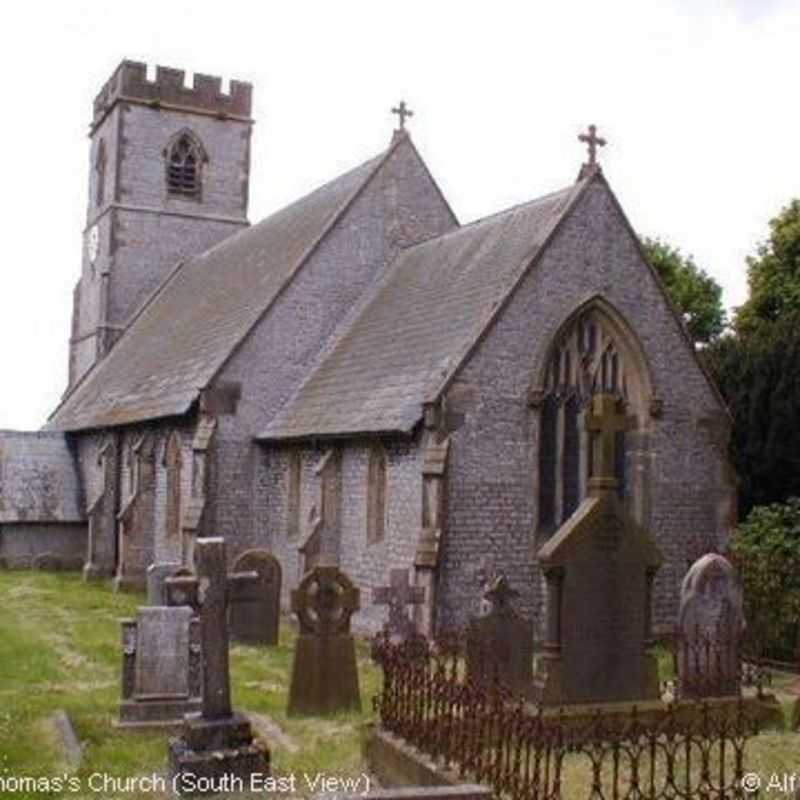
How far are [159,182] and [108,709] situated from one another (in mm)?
25727

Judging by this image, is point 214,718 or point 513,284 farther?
point 513,284

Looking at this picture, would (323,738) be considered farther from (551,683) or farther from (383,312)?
Result: (383,312)

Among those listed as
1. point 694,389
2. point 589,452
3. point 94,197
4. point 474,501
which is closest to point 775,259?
point 694,389

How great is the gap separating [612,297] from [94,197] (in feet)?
80.4

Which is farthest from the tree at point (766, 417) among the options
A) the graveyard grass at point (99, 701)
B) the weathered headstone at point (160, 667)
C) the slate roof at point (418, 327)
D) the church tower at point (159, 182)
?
the church tower at point (159, 182)

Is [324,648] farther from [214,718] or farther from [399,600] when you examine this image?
[399,600]

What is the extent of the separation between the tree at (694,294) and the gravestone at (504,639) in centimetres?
2652

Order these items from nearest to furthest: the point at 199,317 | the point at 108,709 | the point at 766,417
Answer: the point at 108,709, the point at 766,417, the point at 199,317

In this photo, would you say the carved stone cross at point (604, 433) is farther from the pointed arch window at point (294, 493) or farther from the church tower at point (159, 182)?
the church tower at point (159, 182)

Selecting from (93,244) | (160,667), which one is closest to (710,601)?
(160,667)

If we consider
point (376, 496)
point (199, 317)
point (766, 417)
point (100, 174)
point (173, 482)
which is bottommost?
point (376, 496)

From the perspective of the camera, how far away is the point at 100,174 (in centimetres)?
3797

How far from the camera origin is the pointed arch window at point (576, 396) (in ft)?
60.4

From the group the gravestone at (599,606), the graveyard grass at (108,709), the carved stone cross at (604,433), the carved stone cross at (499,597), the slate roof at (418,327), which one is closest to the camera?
the graveyard grass at (108,709)
